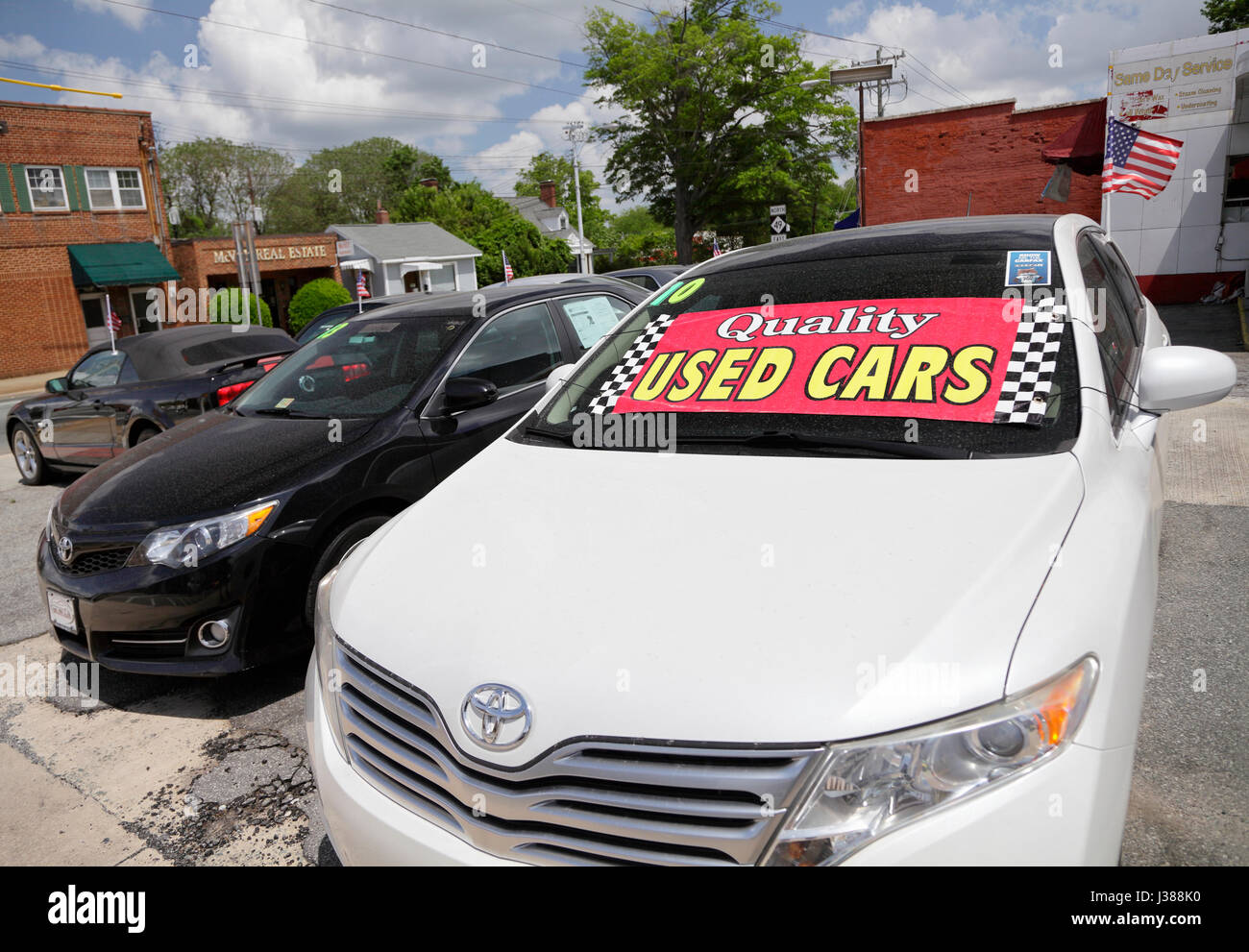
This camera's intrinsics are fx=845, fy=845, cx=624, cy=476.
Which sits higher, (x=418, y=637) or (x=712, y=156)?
(x=712, y=156)

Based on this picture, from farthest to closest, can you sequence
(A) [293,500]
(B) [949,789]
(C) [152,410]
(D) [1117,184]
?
1. (D) [1117,184]
2. (C) [152,410]
3. (A) [293,500]
4. (B) [949,789]

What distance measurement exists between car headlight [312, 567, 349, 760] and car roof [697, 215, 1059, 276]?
6.60 ft

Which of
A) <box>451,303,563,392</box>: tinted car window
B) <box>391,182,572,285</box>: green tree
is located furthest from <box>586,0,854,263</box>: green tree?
<box>451,303,563,392</box>: tinted car window

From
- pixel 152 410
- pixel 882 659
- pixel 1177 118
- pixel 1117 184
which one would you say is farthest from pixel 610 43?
pixel 882 659

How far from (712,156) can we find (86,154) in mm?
25261

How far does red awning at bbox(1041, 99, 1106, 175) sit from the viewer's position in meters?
15.1

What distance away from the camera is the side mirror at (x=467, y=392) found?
3.98 meters

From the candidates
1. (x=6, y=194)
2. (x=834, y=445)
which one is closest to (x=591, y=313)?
(x=834, y=445)

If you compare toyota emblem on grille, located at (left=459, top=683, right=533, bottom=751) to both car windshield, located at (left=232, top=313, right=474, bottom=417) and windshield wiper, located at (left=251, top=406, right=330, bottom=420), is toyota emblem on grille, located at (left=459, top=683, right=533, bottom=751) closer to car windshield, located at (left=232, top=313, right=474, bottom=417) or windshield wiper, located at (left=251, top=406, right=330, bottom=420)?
car windshield, located at (left=232, top=313, right=474, bottom=417)

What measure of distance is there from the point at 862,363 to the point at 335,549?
2485mm

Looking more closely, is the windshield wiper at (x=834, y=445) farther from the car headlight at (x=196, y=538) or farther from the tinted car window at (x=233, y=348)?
the tinted car window at (x=233, y=348)

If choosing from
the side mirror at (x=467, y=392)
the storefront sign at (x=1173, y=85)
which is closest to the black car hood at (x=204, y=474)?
the side mirror at (x=467, y=392)

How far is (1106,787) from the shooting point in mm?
1473
